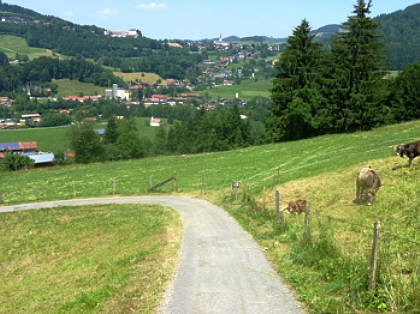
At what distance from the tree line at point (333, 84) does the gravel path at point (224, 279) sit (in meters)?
36.0

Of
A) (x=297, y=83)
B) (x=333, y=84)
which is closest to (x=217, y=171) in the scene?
(x=333, y=84)

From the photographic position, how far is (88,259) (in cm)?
1733

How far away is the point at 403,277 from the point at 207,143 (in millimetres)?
105291

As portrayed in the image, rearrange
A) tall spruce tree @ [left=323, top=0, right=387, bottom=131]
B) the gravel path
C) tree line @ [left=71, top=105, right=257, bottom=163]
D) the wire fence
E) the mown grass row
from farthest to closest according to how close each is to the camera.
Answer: tree line @ [left=71, top=105, right=257, bottom=163] → tall spruce tree @ [left=323, top=0, right=387, bottom=131] → the mown grass row → the gravel path → the wire fence

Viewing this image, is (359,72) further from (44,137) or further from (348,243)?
(44,137)

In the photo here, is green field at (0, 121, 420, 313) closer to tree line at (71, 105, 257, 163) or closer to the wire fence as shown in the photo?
the wire fence

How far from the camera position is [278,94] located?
5816 cm

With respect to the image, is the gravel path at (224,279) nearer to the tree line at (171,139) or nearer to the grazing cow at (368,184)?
the grazing cow at (368,184)

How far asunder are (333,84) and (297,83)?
7461 mm

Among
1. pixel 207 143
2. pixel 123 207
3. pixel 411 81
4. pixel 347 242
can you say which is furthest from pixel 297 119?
pixel 207 143

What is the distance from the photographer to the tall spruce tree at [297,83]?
184ft

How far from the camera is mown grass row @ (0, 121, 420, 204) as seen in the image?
3419cm

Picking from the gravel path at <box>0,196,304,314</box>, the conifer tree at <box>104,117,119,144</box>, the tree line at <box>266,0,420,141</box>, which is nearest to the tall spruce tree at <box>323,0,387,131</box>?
the tree line at <box>266,0,420,141</box>

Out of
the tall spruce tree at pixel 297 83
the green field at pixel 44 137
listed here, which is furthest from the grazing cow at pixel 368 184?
the green field at pixel 44 137
